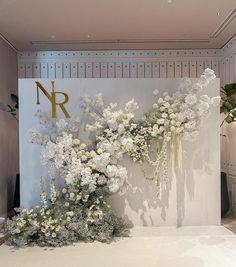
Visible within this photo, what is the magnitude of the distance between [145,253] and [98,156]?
73cm

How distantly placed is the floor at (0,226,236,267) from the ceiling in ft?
9.52

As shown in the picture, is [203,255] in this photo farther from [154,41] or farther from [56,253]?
[154,41]

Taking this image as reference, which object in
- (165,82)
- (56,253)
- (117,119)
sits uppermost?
(165,82)

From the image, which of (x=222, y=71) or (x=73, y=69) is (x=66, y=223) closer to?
(x=73, y=69)

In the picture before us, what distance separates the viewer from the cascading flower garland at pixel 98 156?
8.23 feet

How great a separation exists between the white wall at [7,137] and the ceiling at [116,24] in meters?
0.34

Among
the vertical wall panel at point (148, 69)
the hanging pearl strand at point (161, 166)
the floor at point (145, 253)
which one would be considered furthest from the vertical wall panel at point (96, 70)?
the floor at point (145, 253)

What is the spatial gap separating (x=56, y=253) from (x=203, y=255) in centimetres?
92

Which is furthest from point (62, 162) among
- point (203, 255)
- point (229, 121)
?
point (229, 121)

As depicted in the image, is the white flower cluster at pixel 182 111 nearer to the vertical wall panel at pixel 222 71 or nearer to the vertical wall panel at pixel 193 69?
the vertical wall panel at pixel 222 71

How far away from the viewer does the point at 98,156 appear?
8.38ft

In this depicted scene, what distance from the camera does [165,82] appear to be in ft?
9.48

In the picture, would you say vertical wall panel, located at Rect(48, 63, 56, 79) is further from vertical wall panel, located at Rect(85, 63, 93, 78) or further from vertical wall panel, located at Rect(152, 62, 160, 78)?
vertical wall panel, located at Rect(152, 62, 160, 78)

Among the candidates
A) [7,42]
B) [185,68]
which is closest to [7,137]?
[7,42]
